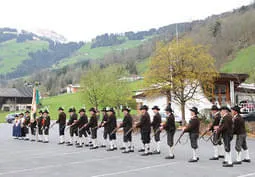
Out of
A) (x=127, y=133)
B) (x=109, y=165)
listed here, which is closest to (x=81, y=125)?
(x=127, y=133)

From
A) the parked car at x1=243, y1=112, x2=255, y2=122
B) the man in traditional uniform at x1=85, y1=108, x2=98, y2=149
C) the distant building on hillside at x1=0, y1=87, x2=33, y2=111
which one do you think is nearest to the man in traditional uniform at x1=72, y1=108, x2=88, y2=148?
the man in traditional uniform at x1=85, y1=108, x2=98, y2=149

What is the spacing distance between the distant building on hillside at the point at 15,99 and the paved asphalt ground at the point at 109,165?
89.9m

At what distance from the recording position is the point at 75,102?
91.5 meters

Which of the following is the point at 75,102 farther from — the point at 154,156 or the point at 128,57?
the point at 154,156

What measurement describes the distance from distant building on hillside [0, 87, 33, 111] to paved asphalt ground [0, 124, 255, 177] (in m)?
89.9

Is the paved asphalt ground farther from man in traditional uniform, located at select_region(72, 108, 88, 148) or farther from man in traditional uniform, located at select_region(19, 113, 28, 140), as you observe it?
man in traditional uniform, located at select_region(19, 113, 28, 140)

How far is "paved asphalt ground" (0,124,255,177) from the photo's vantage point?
11156 mm

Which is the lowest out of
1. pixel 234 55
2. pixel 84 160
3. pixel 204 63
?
pixel 84 160

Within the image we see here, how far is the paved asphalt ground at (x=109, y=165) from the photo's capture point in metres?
11.2

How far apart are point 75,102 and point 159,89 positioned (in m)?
63.3

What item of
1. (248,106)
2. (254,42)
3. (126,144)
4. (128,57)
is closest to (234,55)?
(254,42)

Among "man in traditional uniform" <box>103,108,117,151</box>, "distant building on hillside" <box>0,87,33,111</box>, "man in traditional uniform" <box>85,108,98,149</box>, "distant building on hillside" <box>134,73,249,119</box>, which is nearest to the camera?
"man in traditional uniform" <box>103,108,117,151</box>

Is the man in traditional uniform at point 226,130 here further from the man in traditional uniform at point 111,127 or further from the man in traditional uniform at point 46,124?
the man in traditional uniform at point 46,124

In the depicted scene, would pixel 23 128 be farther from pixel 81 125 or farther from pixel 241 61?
pixel 241 61
